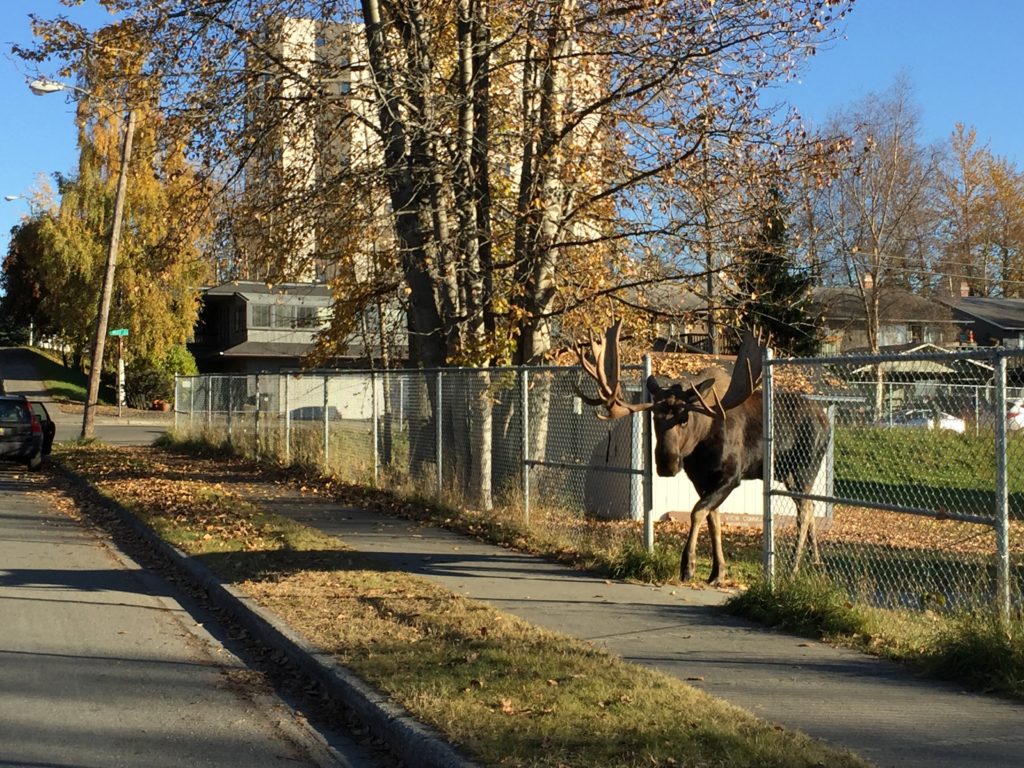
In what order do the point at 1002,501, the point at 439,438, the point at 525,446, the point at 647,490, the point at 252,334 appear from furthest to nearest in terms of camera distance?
the point at 252,334, the point at 439,438, the point at 525,446, the point at 647,490, the point at 1002,501

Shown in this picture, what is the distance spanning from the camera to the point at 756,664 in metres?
7.36

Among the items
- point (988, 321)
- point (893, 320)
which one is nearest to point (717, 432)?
point (893, 320)

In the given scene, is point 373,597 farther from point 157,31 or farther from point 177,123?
point 157,31

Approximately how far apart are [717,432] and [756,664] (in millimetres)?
3087

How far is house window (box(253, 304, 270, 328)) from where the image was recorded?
58.7 metres

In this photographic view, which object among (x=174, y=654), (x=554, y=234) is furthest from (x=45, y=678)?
(x=554, y=234)

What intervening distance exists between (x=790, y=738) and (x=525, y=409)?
780 centimetres

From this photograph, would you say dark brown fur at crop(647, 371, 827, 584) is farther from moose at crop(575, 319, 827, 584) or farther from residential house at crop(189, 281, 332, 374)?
residential house at crop(189, 281, 332, 374)

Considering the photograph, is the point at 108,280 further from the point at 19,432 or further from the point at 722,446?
the point at 722,446

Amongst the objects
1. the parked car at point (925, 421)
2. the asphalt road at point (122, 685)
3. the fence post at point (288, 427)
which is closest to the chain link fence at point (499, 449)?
the fence post at point (288, 427)

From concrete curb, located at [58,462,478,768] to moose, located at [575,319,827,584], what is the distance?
11.6 ft

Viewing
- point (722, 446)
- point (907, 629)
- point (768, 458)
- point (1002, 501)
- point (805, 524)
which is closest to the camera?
point (1002, 501)

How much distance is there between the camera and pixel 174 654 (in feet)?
27.3

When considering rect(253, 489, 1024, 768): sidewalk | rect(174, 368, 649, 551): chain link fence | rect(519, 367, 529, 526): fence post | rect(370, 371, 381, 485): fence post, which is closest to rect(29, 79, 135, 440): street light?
rect(174, 368, 649, 551): chain link fence
